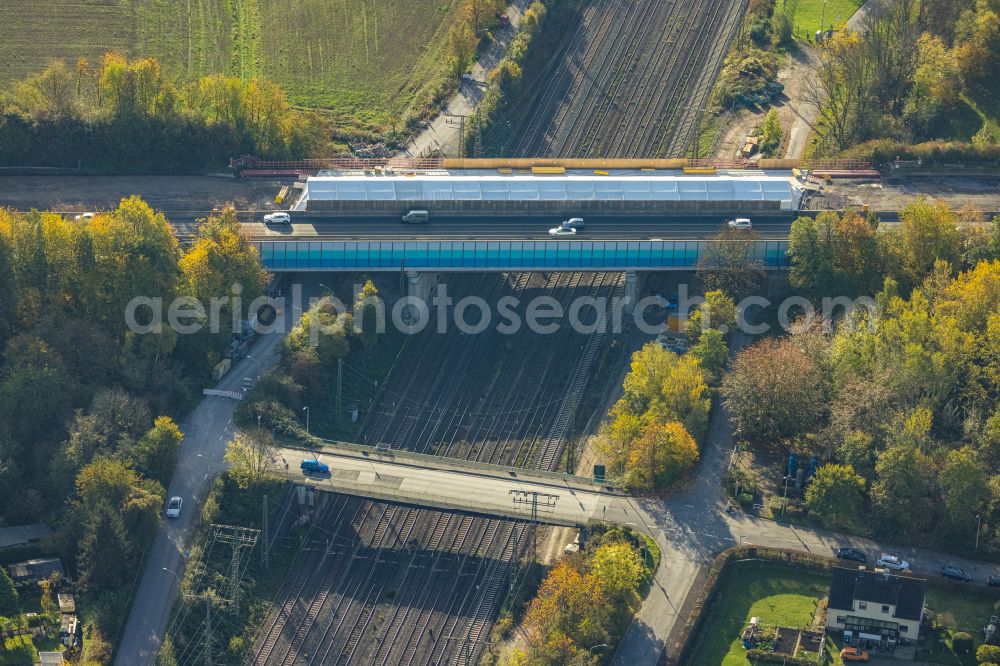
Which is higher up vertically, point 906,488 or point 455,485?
point 906,488

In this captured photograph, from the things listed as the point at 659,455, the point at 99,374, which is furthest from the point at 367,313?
the point at 659,455

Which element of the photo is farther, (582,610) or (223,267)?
(223,267)

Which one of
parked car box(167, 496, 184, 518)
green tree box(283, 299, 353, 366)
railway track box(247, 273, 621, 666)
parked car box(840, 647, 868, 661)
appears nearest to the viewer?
parked car box(840, 647, 868, 661)

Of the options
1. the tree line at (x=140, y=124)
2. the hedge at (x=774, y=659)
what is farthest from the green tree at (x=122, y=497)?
the tree line at (x=140, y=124)

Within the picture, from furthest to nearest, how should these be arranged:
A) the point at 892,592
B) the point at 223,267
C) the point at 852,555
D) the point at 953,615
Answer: the point at 223,267
the point at 852,555
the point at 953,615
the point at 892,592

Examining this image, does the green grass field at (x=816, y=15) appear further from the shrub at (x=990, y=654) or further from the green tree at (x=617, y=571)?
the shrub at (x=990, y=654)

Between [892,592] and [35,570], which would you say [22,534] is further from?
[892,592]

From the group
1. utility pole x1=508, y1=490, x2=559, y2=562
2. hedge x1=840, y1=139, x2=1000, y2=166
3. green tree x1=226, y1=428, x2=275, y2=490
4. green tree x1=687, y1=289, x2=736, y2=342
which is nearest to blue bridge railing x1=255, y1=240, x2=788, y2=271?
green tree x1=687, y1=289, x2=736, y2=342

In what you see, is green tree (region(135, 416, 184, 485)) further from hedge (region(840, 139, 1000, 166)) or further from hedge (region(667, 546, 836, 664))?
hedge (region(840, 139, 1000, 166))
